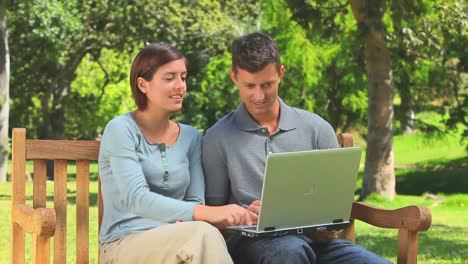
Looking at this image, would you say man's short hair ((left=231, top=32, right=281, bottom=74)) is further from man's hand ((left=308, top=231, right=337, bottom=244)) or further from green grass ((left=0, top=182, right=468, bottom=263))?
green grass ((left=0, top=182, right=468, bottom=263))

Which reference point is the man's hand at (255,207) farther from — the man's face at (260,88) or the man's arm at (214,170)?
the man's face at (260,88)

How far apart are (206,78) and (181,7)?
4.24 metres

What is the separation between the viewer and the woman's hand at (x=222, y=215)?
12.8 feet

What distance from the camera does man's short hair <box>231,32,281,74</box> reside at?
13.4 feet

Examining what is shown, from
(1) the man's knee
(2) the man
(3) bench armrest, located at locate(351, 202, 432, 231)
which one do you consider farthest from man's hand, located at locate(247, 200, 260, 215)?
(3) bench armrest, located at locate(351, 202, 432, 231)

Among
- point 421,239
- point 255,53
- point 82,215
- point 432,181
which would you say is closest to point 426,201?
point 432,181

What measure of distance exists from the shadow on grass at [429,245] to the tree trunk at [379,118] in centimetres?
513

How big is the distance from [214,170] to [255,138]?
23 centimetres

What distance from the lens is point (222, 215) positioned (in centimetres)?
389

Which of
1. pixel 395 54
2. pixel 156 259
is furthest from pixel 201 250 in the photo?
pixel 395 54

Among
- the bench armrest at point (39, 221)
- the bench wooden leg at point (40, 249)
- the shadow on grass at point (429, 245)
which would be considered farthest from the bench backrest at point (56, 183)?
the shadow on grass at point (429, 245)

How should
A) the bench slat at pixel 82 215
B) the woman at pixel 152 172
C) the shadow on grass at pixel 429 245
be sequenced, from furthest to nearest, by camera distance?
the shadow on grass at pixel 429 245, the bench slat at pixel 82 215, the woman at pixel 152 172

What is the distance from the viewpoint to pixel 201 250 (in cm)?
355

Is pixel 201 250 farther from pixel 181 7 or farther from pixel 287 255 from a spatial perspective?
pixel 181 7
